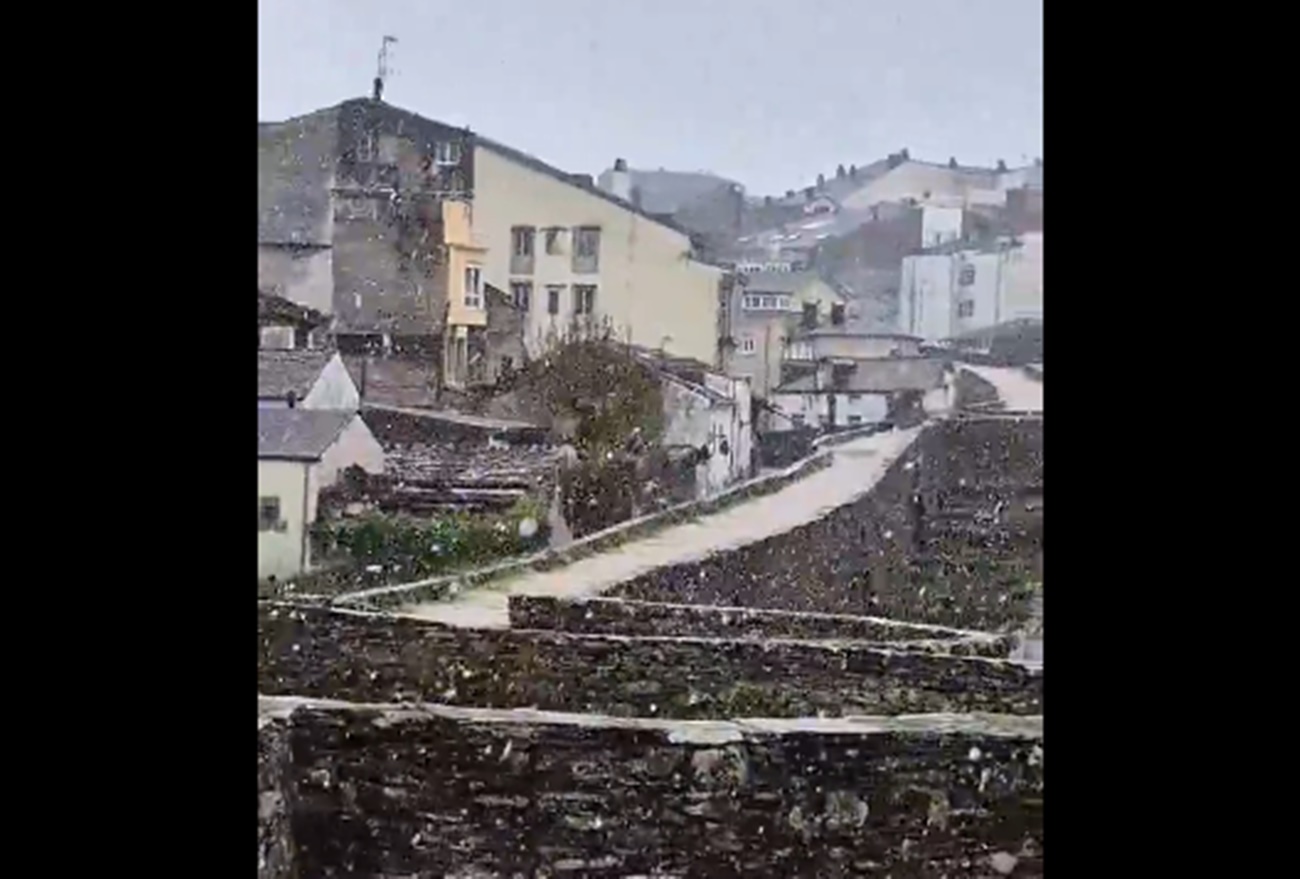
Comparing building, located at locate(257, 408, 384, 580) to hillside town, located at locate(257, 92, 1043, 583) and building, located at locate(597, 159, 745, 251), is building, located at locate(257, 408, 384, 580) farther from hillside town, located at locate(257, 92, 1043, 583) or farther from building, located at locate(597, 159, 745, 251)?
building, located at locate(597, 159, 745, 251)

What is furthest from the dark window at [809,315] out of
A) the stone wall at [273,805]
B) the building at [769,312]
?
the stone wall at [273,805]

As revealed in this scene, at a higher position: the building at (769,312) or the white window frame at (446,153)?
the white window frame at (446,153)

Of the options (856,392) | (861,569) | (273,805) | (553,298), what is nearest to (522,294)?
(553,298)

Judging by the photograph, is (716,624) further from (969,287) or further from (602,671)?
(969,287)

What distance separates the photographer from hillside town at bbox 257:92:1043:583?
1.45m

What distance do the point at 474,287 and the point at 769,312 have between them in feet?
1.05

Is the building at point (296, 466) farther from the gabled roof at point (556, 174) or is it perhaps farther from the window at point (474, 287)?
the gabled roof at point (556, 174)

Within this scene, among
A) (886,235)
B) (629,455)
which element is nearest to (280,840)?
(629,455)

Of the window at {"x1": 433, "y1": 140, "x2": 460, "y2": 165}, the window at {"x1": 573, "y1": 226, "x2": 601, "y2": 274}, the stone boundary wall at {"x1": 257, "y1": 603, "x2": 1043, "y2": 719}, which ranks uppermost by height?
the window at {"x1": 433, "y1": 140, "x2": 460, "y2": 165}

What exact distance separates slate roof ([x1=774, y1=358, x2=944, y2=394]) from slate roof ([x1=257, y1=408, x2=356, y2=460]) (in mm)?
514

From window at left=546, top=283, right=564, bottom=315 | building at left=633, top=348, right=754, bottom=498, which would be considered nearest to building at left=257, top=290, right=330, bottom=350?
window at left=546, top=283, right=564, bottom=315

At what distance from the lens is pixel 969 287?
1.43 metres

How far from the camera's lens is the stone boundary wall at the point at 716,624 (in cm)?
149

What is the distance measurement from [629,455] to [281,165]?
48 cm
